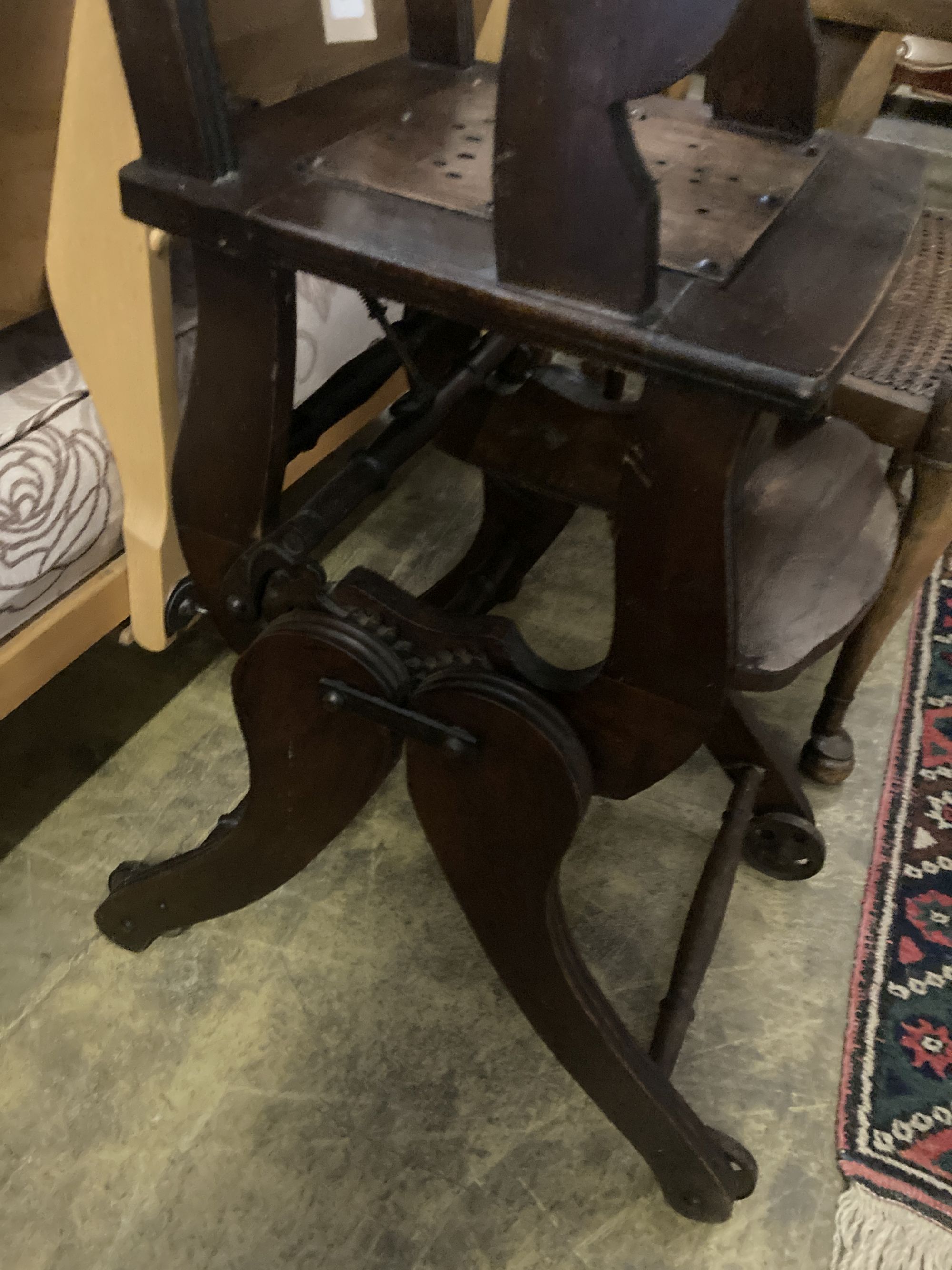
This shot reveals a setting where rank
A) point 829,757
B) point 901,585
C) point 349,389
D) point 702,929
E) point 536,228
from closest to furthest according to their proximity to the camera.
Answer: point 536,228 → point 349,389 → point 702,929 → point 901,585 → point 829,757

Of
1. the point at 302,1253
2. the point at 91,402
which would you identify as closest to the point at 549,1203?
the point at 302,1253

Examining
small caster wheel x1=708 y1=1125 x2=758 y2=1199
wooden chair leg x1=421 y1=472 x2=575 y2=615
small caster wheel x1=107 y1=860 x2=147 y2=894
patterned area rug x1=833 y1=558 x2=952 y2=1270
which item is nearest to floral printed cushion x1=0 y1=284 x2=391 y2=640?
small caster wheel x1=107 y1=860 x2=147 y2=894

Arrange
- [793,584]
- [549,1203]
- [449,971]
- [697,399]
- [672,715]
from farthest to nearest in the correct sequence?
[449,971] < [549,1203] < [793,584] < [672,715] < [697,399]

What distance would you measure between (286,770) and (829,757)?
2.22ft

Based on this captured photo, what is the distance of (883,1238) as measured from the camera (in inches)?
29.9

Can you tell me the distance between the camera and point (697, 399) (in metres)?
0.44

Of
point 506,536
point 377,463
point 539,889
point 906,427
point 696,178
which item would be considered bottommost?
point 506,536

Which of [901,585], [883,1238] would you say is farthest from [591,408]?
[883,1238]

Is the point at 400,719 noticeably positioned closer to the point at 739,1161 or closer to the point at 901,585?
the point at 739,1161

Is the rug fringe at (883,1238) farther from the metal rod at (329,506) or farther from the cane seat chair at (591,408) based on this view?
the metal rod at (329,506)

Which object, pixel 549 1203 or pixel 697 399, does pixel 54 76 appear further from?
pixel 549 1203

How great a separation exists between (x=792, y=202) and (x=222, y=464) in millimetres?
386

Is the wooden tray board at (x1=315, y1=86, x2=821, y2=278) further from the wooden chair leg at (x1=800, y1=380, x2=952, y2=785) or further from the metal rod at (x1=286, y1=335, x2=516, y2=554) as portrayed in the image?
the wooden chair leg at (x1=800, y1=380, x2=952, y2=785)

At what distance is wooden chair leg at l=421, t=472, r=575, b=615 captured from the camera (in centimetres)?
109
